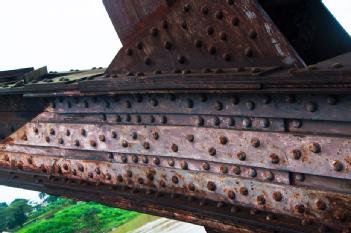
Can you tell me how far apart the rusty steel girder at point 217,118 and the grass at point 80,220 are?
27469 mm

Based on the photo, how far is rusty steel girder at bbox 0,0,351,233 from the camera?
229 cm

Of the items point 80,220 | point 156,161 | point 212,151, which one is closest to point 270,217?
point 212,151

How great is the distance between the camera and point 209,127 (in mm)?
2852

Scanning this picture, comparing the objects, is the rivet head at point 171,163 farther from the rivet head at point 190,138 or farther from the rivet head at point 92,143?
the rivet head at point 92,143

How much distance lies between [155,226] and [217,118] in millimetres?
22027

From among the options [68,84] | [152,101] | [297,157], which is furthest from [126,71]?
[297,157]

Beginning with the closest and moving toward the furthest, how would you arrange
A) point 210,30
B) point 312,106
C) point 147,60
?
point 312,106
point 210,30
point 147,60

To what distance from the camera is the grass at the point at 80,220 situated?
2997 centimetres

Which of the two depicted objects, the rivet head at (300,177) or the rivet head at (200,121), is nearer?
the rivet head at (300,177)

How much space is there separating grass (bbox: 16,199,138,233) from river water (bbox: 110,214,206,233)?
6.50 feet

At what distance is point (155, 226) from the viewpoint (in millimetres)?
23812

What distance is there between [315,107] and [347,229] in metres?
0.70

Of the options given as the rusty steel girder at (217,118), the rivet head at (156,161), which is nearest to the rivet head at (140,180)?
the rusty steel girder at (217,118)

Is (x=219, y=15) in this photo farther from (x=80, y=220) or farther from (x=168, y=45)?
(x=80, y=220)
